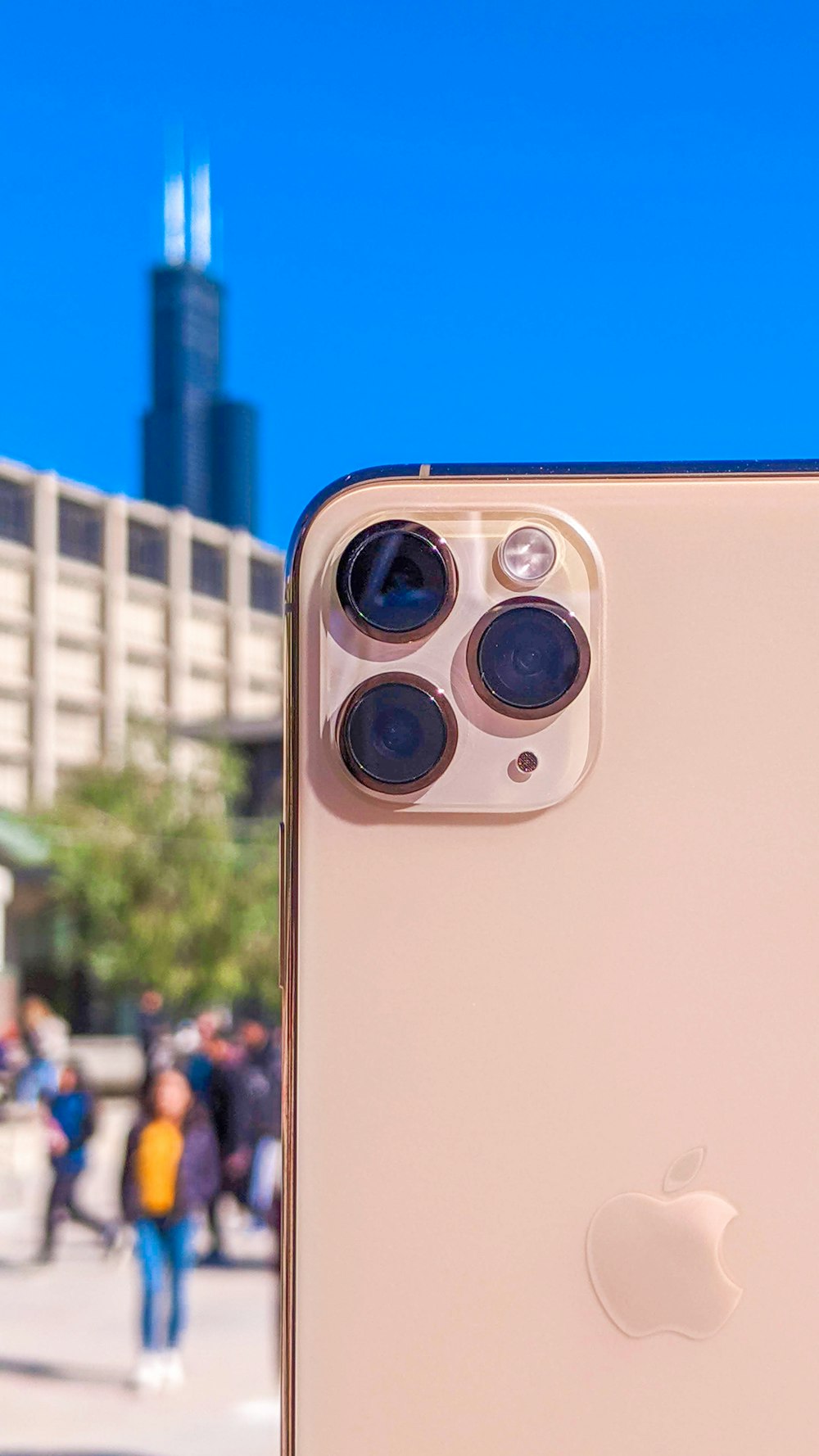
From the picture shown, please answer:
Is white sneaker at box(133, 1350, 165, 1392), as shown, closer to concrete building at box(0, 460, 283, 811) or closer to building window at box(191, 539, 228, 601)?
concrete building at box(0, 460, 283, 811)

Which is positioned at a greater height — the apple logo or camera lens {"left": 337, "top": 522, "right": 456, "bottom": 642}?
camera lens {"left": 337, "top": 522, "right": 456, "bottom": 642}

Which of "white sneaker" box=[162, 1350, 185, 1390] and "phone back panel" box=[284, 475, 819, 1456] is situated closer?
"phone back panel" box=[284, 475, 819, 1456]

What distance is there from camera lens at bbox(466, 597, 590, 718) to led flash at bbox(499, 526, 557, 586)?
0.03 meters

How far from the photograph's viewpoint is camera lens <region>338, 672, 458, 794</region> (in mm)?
1579

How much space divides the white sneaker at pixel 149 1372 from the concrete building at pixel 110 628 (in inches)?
2161

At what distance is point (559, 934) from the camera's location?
1528 millimetres

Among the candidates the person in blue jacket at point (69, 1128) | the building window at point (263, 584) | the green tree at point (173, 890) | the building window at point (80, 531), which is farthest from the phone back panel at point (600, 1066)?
the building window at point (263, 584)

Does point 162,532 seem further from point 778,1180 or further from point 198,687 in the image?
point 778,1180

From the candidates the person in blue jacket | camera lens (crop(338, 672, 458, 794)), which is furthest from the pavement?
camera lens (crop(338, 672, 458, 794))

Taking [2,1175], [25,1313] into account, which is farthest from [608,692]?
[2,1175]

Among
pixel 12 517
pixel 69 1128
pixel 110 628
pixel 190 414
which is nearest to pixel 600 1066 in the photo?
pixel 69 1128

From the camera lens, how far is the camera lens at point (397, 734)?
1579mm

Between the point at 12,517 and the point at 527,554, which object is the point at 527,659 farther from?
the point at 12,517

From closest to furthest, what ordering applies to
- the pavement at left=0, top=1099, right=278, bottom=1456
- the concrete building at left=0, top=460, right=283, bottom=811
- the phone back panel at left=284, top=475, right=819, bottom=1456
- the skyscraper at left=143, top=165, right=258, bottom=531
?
the phone back panel at left=284, top=475, right=819, bottom=1456, the pavement at left=0, top=1099, right=278, bottom=1456, the concrete building at left=0, top=460, right=283, bottom=811, the skyscraper at left=143, top=165, right=258, bottom=531
